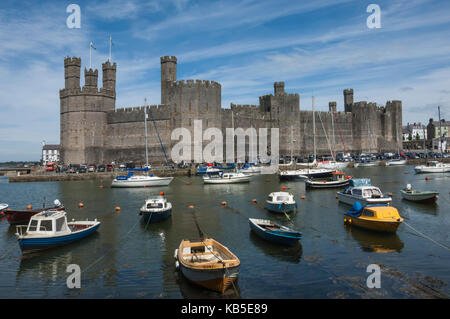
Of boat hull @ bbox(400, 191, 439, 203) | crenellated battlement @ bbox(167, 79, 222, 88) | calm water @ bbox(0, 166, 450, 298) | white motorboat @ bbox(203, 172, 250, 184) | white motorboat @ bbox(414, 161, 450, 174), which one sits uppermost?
crenellated battlement @ bbox(167, 79, 222, 88)

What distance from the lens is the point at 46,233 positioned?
1463cm

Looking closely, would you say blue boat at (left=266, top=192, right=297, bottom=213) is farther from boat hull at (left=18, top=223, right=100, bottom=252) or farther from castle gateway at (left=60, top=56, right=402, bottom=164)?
castle gateway at (left=60, top=56, right=402, bottom=164)

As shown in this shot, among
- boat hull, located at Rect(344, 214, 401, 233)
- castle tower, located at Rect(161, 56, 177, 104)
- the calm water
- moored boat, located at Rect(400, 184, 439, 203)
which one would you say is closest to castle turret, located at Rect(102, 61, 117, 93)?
castle tower, located at Rect(161, 56, 177, 104)

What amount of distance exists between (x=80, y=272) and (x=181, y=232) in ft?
20.1

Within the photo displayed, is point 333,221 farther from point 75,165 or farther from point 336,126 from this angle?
point 336,126

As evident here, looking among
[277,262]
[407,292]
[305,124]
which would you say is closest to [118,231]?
[277,262]

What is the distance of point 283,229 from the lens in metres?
15.3

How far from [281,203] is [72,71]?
48454 millimetres

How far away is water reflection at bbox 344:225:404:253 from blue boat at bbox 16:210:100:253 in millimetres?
12075

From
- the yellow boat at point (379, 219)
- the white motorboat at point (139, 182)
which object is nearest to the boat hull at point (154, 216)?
the yellow boat at point (379, 219)

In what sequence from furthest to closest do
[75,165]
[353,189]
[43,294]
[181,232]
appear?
[75,165], [353,189], [181,232], [43,294]

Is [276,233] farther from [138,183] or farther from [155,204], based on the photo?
[138,183]

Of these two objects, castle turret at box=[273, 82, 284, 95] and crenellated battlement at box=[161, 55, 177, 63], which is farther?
castle turret at box=[273, 82, 284, 95]

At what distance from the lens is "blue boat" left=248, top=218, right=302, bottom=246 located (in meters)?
14.3
